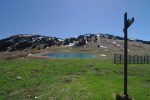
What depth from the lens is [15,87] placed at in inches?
1236

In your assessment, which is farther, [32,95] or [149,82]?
[149,82]

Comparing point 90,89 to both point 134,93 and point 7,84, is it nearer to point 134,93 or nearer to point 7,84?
point 134,93

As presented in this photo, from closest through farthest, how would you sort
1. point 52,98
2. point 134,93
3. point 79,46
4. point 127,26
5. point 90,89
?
point 127,26 < point 52,98 < point 134,93 < point 90,89 < point 79,46

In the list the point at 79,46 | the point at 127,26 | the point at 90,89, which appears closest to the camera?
the point at 127,26

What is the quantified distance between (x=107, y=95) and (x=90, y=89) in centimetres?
371

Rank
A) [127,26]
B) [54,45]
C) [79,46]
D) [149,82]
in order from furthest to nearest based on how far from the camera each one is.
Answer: [54,45] < [79,46] < [149,82] < [127,26]

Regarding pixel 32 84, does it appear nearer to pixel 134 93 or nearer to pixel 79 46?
pixel 134 93

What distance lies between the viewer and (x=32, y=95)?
26.8m

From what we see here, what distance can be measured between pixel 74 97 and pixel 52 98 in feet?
6.46

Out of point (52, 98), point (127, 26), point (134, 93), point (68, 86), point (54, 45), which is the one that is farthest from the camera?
point (54, 45)

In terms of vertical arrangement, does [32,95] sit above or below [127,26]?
below

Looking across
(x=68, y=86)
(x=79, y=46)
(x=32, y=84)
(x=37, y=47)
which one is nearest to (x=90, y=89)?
(x=68, y=86)

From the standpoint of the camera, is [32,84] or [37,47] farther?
[37,47]

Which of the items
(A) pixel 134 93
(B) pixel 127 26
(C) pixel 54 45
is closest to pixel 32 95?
(A) pixel 134 93
